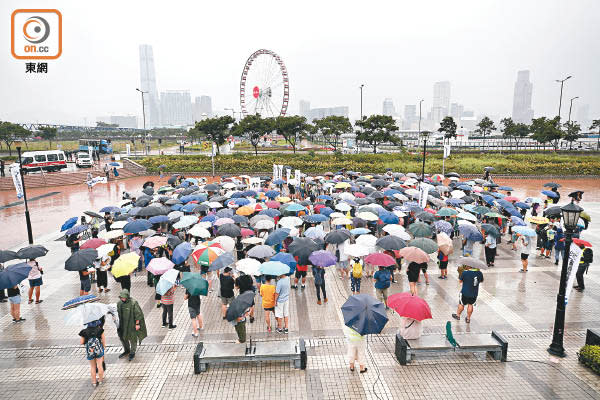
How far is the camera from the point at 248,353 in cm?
661

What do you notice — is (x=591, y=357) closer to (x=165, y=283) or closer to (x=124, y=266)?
(x=165, y=283)

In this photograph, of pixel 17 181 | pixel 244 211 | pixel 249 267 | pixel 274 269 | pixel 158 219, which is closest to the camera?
pixel 274 269

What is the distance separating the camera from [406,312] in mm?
6258

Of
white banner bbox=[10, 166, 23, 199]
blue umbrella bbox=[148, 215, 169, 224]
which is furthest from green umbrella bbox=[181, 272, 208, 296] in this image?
white banner bbox=[10, 166, 23, 199]

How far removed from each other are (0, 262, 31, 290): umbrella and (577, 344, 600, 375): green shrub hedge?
11235 millimetres

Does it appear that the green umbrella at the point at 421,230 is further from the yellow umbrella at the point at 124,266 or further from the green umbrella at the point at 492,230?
the yellow umbrella at the point at 124,266

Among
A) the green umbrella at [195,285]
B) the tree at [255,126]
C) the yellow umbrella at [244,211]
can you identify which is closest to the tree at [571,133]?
the tree at [255,126]

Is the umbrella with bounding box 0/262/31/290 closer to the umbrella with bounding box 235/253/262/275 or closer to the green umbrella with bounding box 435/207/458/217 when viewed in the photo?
the umbrella with bounding box 235/253/262/275

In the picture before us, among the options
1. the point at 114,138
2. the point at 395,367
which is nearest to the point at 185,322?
the point at 395,367

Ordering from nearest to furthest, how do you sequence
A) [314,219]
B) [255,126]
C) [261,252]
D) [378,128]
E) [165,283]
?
[165,283] → [261,252] → [314,219] → [378,128] → [255,126]

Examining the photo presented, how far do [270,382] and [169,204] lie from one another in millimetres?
9664

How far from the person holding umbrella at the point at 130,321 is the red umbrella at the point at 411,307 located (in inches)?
184

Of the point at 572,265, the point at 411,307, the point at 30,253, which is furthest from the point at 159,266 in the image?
the point at 572,265

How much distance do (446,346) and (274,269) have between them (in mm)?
3569
